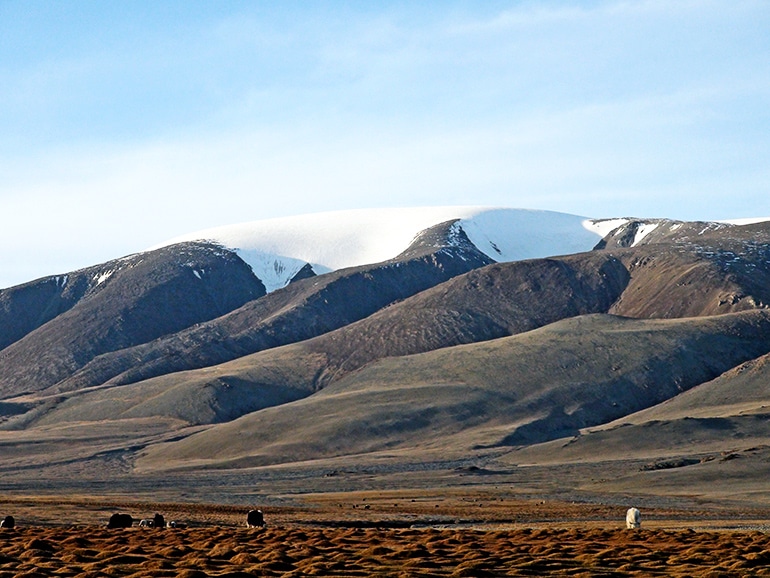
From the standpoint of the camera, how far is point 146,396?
6688 inches

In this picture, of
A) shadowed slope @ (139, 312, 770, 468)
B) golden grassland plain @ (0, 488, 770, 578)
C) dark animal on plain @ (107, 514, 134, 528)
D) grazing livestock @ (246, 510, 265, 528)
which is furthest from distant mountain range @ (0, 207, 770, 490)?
dark animal on plain @ (107, 514, 134, 528)

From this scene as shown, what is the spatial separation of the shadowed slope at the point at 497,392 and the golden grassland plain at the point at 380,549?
6853cm

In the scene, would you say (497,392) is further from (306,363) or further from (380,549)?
(380,549)

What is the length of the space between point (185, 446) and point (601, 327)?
2422 inches

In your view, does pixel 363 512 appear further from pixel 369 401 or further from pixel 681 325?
pixel 681 325

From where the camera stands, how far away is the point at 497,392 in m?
141

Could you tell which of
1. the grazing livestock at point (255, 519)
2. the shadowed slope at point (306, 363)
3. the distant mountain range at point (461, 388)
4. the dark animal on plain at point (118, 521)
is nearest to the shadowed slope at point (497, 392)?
the distant mountain range at point (461, 388)

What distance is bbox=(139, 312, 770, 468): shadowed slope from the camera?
12862 cm

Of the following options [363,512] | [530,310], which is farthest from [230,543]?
[530,310]

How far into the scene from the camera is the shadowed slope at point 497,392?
12862cm

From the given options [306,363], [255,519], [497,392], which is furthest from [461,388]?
[255,519]

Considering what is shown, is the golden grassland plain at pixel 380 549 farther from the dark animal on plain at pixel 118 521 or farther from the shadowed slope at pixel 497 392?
the shadowed slope at pixel 497 392

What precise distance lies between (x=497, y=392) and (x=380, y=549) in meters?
109

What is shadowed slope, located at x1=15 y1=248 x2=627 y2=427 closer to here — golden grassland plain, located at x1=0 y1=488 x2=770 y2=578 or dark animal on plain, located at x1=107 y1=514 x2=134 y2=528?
golden grassland plain, located at x1=0 y1=488 x2=770 y2=578
